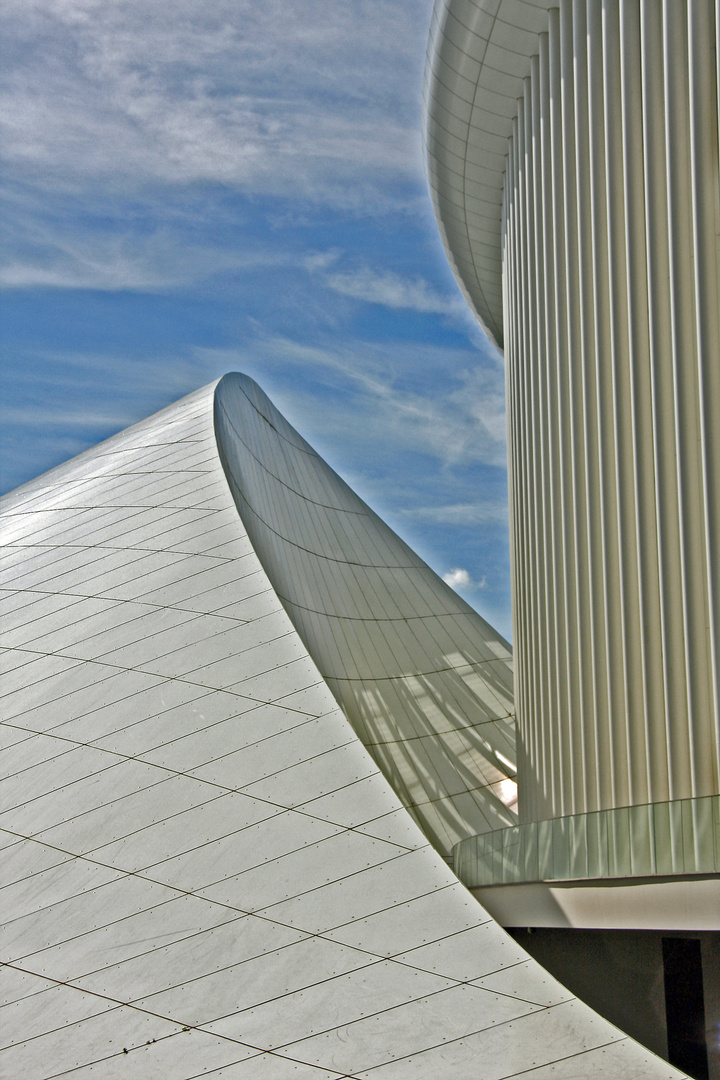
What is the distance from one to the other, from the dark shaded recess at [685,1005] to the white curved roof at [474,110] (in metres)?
11.2

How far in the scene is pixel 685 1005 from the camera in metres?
9.48

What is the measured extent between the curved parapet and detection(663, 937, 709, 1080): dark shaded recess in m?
4.36

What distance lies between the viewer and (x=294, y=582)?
16.6 m

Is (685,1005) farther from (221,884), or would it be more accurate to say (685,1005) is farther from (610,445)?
(610,445)

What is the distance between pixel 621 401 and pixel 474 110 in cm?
686

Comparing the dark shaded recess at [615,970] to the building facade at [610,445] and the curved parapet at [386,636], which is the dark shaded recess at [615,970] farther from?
the curved parapet at [386,636]

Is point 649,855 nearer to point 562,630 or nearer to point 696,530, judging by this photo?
point 696,530

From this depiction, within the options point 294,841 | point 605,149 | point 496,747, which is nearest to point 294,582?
point 496,747

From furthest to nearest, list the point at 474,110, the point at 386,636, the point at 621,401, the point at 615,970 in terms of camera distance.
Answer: the point at 386,636, the point at 474,110, the point at 615,970, the point at 621,401

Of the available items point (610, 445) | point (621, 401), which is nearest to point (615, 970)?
point (610, 445)

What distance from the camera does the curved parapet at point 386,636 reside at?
50.4 ft

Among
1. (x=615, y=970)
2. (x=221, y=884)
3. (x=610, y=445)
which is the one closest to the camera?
(x=221, y=884)

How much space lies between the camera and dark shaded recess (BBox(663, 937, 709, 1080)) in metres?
9.27

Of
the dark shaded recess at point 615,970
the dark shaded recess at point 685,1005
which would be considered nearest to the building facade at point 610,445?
the dark shaded recess at point 685,1005
